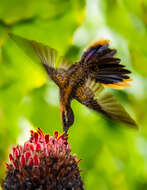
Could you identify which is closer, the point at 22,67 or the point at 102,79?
the point at 102,79

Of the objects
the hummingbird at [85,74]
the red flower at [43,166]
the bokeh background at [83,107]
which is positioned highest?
the bokeh background at [83,107]

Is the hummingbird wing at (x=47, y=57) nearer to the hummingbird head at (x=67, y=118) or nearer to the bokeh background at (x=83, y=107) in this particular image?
the hummingbird head at (x=67, y=118)

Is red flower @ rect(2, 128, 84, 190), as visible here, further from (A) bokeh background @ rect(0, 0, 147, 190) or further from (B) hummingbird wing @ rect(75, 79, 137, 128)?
(A) bokeh background @ rect(0, 0, 147, 190)

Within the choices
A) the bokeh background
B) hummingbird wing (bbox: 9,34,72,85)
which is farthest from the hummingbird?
the bokeh background

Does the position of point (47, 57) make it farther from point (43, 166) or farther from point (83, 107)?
point (83, 107)

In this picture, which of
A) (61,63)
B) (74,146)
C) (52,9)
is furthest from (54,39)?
(61,63)

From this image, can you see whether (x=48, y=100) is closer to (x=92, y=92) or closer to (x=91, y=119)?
(x=91, y=119)

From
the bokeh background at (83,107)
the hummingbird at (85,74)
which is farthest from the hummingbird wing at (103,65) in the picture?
the bokeh background at (83,107)
